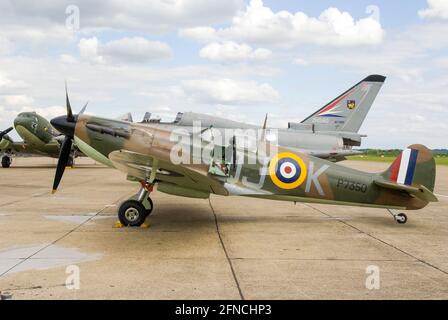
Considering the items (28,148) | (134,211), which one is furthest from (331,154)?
(28,148)

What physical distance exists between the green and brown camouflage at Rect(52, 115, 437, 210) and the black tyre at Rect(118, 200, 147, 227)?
58 cm

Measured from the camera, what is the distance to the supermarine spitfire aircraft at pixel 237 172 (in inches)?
349

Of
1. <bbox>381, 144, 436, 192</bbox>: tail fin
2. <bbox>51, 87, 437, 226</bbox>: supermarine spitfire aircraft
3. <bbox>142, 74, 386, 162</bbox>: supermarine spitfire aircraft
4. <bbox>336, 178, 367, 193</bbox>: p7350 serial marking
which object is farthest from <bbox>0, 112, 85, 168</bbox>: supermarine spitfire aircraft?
<bbox>381, 144, 436, 192</bbox>: tail fin

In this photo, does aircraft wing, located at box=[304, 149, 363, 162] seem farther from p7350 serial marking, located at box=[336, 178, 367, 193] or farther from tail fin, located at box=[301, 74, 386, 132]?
p7350 serial marking, located at box=[336, 178, 367, 193]

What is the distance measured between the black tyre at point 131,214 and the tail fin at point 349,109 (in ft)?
40.8

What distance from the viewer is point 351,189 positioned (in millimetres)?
9516

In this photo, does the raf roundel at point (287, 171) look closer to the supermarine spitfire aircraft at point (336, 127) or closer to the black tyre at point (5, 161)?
the supermarine spitfire aircraft at point (336, 127)

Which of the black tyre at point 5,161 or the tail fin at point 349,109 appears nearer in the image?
the tail fin at point 349,109

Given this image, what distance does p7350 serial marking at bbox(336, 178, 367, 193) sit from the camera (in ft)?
31.1

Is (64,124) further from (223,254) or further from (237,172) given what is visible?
(223,254)

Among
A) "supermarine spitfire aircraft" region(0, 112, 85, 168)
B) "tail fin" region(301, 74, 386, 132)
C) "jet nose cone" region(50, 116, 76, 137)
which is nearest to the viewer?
"jet nose cone" region(50, 116, 76, 137)

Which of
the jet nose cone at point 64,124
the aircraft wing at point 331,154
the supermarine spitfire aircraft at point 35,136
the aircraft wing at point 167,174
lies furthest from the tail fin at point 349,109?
the supermarine spitfire aircraft at point 35,136
